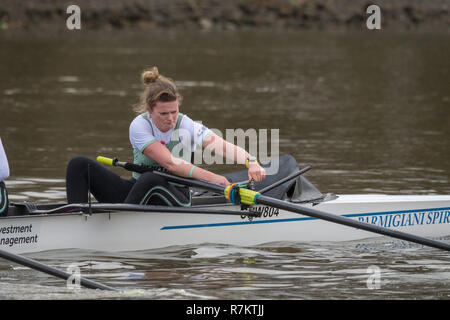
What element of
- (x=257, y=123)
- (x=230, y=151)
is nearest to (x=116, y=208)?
(x=230, y=151)

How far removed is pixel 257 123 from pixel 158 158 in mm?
9900

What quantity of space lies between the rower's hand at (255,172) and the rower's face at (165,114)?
2.80ft

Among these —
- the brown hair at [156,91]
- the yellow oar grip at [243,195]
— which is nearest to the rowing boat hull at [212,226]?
the yellow oar grip at [243,195]

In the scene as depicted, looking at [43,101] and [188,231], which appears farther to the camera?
[43,101]

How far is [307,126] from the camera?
59.0ft

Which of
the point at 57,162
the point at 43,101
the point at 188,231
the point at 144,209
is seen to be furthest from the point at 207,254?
the point at 43,101

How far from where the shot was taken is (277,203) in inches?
327

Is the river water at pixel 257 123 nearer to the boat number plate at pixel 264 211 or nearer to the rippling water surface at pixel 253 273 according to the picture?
the rippling water surface at pixel 253 273

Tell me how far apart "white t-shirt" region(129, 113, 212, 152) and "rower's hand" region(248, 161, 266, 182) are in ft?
1.81

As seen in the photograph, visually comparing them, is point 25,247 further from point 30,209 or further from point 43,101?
point 43,101

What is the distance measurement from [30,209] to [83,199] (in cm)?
52

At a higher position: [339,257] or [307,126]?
[307,126]

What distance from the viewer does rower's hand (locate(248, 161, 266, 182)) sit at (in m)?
8.76

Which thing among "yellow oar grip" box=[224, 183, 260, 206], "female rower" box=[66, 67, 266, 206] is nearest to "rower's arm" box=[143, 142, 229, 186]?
"female rower" box=[66, 67, 266, 206]
